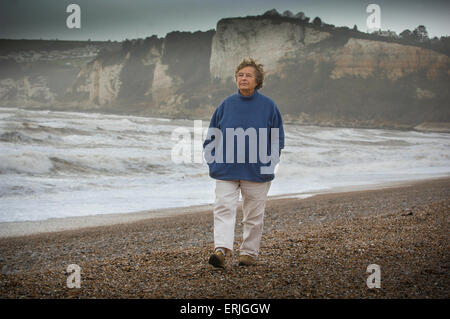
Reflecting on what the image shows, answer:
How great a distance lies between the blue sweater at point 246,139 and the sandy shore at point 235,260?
2.85 feet

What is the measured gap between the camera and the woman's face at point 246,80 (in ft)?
12.4

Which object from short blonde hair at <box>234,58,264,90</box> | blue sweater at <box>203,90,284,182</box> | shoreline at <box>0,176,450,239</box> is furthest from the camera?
shoreline at <box>0,176,450,239</box>

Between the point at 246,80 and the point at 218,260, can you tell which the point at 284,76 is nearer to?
the point at 246,80

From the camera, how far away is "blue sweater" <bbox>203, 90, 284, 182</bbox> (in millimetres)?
3734

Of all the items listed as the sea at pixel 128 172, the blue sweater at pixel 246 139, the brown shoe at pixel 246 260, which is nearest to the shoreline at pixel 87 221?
the sea at pixel 128 172

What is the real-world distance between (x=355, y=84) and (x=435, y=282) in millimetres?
91809

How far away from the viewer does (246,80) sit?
12.4 feet

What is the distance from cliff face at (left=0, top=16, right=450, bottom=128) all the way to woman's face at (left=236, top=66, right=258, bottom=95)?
74.3m

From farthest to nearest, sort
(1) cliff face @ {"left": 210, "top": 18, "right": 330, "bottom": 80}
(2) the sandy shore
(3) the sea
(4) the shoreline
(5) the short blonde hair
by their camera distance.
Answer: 1. (1) cliff face @ {"left": 210, "top": 18, "right": 330, "bottom": 80}
2. (3) the sea
3. (4) the shoreline
4. (5) the short blonde hair
5. (2) the sandy shore

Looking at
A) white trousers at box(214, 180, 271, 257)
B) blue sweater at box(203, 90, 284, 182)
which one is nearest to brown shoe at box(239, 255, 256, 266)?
white trousers at box(214, 180, 271, 257)

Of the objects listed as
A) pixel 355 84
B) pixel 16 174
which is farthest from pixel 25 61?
pixel 16 174

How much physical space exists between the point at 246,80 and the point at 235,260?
1739mm

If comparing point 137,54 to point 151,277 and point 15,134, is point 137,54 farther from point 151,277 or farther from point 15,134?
point 151,277

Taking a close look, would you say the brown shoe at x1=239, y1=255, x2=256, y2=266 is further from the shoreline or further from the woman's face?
the shoreline
